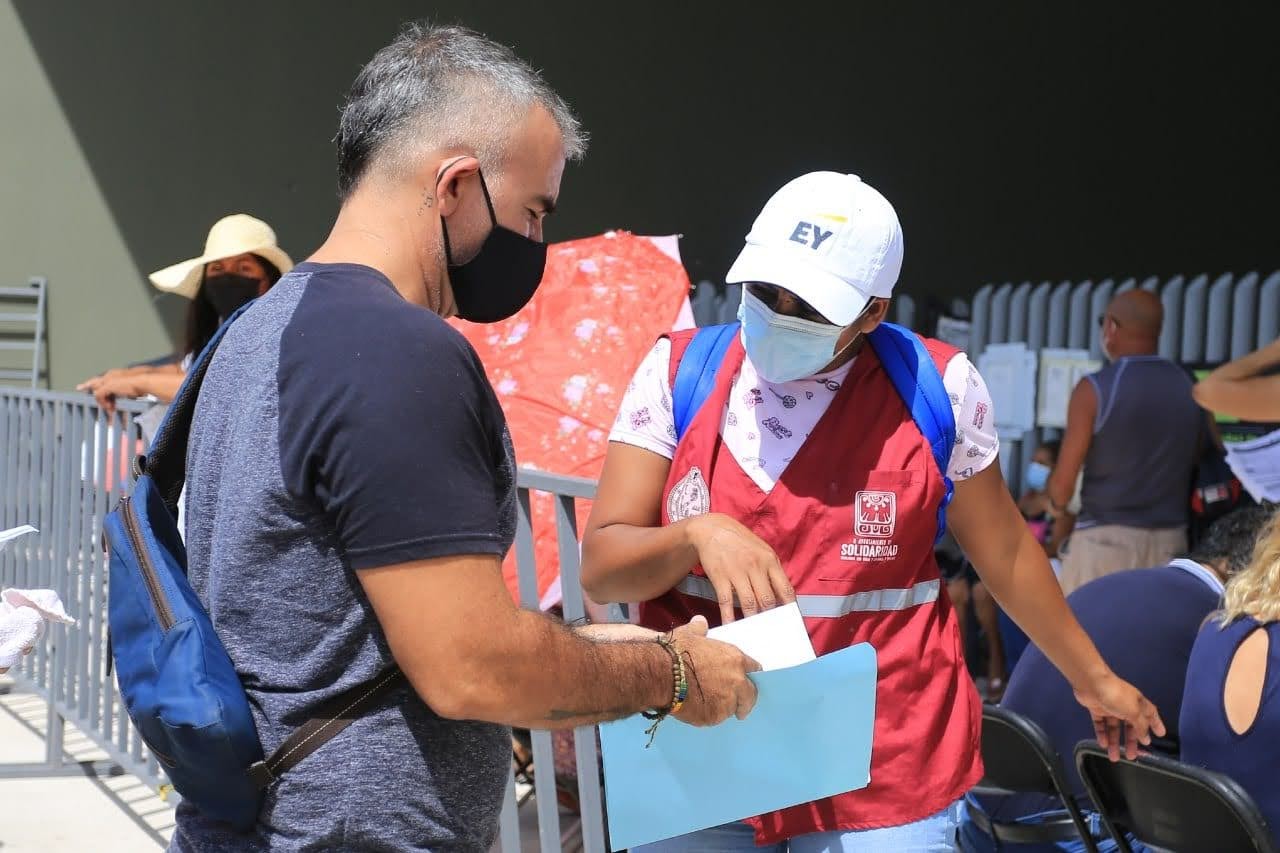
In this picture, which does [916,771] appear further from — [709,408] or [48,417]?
[48,417]

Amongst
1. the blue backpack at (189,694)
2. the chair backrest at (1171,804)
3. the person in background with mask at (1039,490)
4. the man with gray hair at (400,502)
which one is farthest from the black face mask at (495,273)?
the person in background with mask at (1039,490)

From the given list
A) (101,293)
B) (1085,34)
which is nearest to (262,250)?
(101,293)

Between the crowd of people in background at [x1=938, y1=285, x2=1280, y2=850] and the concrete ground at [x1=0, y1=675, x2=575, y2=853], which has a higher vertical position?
the crowd of people in background at [x1=938, y1=285, x2=1280, y2=850]

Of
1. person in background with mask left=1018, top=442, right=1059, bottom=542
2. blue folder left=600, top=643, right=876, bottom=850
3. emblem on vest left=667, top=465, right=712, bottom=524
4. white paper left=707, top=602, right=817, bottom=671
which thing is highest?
emblem on vest left=667, top=465, right=712, bottom=524

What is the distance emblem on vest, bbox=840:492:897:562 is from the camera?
2279 millimetres

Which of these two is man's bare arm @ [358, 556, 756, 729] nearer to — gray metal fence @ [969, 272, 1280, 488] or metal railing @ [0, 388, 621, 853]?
metal railing @ [0, 388, 621, 853]

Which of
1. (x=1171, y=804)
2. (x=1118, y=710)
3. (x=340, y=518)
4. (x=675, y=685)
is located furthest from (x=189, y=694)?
(x=1171, y=804)

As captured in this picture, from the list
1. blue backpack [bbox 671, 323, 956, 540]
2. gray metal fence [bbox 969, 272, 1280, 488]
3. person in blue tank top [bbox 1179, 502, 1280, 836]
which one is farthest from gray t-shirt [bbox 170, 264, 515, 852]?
gray metal fence [bbox 969, 272, 1280, 488]

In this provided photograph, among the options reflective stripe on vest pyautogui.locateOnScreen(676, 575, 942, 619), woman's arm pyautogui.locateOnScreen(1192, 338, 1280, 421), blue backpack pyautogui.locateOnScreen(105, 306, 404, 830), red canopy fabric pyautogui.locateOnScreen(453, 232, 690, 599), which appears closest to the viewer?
blue backpack pyautogui.locateOnScreen(105, 306, 404, 830)

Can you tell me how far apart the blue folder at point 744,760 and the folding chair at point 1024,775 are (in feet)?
4.75

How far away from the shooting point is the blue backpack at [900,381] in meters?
2.34

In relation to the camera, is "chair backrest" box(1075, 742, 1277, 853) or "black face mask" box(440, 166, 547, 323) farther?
"chair backrest" box(1075, 742, 1277, 853)

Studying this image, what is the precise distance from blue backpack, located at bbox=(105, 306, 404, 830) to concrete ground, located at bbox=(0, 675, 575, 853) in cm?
300

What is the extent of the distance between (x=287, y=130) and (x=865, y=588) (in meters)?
9.70
